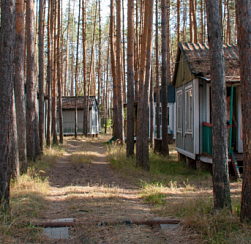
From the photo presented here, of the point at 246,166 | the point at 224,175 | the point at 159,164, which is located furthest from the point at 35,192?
the point at 159,164

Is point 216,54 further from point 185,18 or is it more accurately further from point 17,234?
point 185,18

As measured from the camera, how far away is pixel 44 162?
12.5m

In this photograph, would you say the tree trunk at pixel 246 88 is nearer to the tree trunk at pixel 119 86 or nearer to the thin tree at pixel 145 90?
the thin tree at pixel 145 90

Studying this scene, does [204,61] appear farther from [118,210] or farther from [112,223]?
[112,223]

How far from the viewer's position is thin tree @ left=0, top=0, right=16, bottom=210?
5270 mm

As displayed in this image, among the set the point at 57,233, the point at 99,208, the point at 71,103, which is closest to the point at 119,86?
the point at 99,208

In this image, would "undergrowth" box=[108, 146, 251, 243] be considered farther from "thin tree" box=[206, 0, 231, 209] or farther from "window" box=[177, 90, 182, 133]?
"window" box=[177, 90, 182, 133]

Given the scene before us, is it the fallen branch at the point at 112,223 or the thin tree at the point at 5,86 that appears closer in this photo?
the fallen branch at the point at 112,223

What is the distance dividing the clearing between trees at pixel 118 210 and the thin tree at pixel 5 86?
2.16ft

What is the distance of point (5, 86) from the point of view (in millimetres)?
5273

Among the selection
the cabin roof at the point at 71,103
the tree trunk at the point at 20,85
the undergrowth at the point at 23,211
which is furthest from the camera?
the cabin roof at the point at 71,103

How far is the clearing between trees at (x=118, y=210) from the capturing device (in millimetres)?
4605

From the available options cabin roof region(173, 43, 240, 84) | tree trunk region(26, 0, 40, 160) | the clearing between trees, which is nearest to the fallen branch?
the clearing between trees

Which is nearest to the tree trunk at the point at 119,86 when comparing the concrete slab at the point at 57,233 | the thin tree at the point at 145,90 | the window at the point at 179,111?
the window at the point at 179,111
